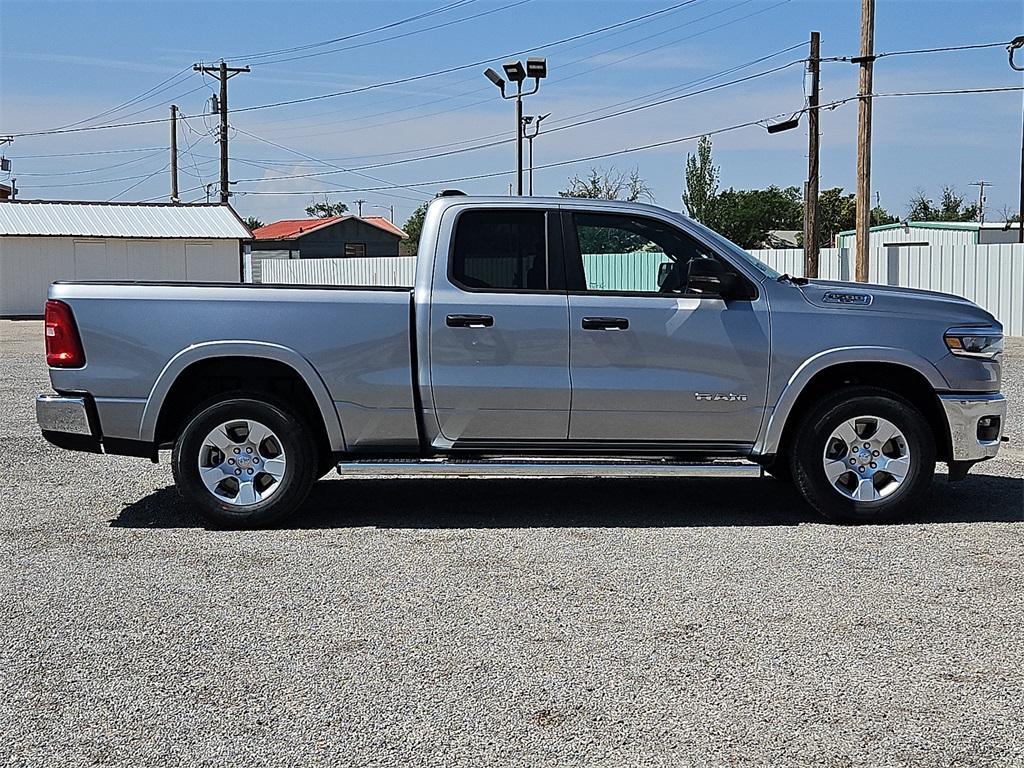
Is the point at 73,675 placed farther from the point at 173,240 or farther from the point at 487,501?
the point at 173,240

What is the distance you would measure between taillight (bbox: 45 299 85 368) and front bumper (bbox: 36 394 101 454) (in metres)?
0.21

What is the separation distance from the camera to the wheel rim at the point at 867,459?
25.4 feet

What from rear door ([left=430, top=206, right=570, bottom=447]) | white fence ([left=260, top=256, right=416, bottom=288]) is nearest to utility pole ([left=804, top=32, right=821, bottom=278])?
white fence ([left=260, top=256, right=416, bottom=288])

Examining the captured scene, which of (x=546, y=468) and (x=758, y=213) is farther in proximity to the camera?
(x=758, y=213)

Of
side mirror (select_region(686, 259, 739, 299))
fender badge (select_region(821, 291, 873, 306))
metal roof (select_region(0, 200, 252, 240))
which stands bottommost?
fender badge (select_region(821, 291, 873, 306))

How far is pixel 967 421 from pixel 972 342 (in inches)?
19.6

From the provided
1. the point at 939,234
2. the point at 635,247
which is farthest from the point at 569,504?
the point at 939,234

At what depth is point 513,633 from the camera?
558 centimetres

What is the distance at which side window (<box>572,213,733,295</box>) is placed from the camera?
782 cm

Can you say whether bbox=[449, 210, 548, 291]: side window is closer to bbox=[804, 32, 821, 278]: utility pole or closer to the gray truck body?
the gray truck body

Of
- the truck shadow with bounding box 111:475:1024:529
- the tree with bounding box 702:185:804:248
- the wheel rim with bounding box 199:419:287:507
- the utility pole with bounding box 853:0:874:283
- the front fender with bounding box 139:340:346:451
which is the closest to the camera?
the front fender with bounding box 139:340:346:451

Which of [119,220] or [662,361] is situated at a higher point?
[119,220]

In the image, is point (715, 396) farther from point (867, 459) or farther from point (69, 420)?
point (69, 420)

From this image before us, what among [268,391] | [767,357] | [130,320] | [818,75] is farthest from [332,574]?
[818,75]
